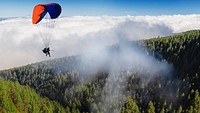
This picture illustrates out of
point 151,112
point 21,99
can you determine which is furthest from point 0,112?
point 151,112

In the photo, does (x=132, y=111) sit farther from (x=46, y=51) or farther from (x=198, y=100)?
(x=46, y=51)

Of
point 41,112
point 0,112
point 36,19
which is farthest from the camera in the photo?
point 41,112

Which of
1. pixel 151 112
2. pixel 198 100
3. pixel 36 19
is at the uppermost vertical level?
pixel 36 19

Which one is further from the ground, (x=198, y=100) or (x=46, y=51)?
(x=46, y=51)

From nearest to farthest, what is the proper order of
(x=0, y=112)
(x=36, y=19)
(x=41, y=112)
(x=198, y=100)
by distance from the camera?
(x=36, y=19) → (x=0, y=112) → (x=198, y=100) → (x=41, y=112)

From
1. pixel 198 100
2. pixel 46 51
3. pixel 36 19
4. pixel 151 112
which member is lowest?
pixel 151 112

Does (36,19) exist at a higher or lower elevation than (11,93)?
higher

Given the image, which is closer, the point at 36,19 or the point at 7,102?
the point at 36,19

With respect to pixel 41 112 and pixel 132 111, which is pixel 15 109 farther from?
pixel 132 111

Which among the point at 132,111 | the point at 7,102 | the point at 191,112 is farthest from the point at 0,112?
the point at 191,112
